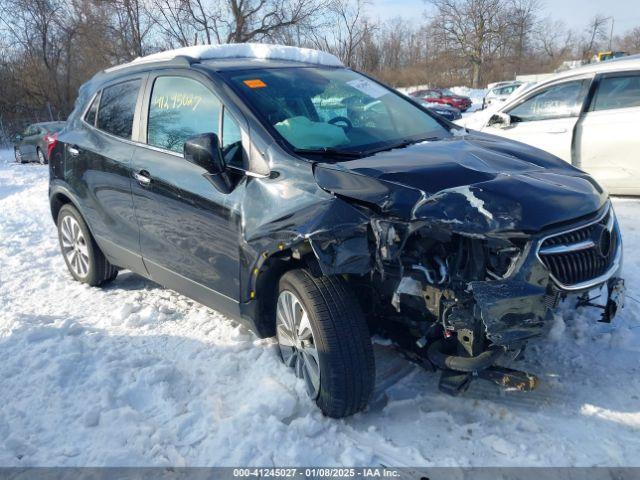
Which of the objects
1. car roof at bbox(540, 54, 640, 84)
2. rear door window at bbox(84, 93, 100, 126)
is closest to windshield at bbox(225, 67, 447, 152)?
rear door window at bbox(84, 93, 100, 126)

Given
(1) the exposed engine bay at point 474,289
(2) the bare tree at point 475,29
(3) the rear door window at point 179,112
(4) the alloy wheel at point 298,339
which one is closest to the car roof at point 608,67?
(1) the exposed engine bay at point 474,289

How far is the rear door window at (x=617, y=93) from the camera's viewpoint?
6.14 metres

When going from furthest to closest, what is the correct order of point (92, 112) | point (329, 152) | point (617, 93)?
point (617, 93) → point (92, 112) → point (329, 152)

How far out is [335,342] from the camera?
8.83ft

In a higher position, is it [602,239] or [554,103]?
[554,103]

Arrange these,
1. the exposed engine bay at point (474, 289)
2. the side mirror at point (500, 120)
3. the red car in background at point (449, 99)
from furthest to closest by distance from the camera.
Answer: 1. the red car in background at point (449, 99)
2. the side mirror at point (500, 120)
3. the exposed engine bay at point (474, 289)

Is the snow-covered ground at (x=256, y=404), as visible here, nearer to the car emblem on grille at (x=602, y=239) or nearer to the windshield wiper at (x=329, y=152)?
the car emblem on grille at (x=602, y=239)

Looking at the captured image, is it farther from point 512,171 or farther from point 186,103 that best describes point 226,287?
point 512,171

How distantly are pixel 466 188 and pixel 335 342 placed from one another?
1.00 meters

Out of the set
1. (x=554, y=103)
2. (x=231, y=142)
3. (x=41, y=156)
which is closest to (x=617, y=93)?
(x=554, y=103)

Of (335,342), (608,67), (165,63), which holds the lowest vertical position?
(335,342)

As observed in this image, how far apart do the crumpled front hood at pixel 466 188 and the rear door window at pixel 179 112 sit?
3.42ft

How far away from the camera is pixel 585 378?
310cm

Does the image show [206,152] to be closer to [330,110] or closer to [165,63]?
[330,110]
